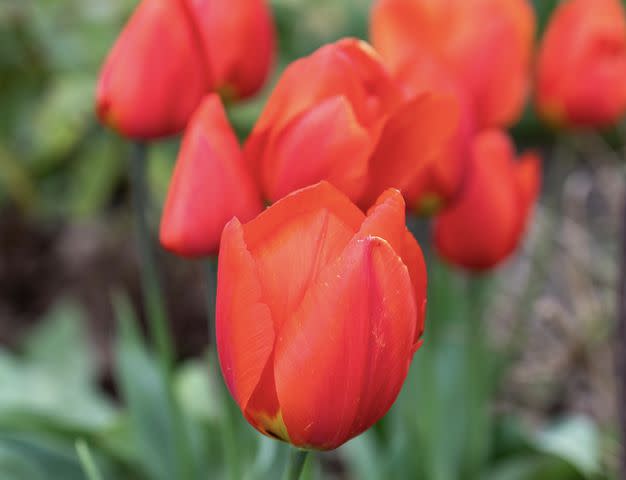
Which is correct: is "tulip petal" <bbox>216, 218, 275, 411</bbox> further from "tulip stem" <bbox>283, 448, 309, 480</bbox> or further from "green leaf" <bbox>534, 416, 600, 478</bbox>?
"green leaf" <bbox>534, 416, 600, 478</bbox>

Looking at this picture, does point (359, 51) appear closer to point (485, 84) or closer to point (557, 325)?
point (485, 84)

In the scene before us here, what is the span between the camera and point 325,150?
23.1 inches

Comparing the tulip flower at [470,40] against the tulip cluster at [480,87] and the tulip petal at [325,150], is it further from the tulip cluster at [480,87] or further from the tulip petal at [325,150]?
the tulip petal at [325,150]

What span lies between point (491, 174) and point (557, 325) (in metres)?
0.74

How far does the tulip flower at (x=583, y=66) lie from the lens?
3.13 feet

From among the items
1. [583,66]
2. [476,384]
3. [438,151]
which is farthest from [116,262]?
[438,151]

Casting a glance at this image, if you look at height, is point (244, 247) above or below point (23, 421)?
above

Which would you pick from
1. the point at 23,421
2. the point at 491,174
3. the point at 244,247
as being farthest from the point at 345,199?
the point at 23,421

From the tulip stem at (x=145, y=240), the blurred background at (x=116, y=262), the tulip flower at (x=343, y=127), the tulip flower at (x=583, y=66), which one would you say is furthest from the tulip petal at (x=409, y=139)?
the blurred background at (x=116, y=262)

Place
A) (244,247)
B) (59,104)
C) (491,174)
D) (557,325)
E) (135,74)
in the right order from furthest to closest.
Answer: (59,104) → (557,325) → (491,174) → (135,74) → (244,247)

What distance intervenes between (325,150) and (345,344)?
6.3 inches

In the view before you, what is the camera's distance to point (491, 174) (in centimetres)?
84

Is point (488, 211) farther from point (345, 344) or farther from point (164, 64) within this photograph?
point (345, 344)

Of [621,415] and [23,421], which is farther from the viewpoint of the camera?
[23,421]
